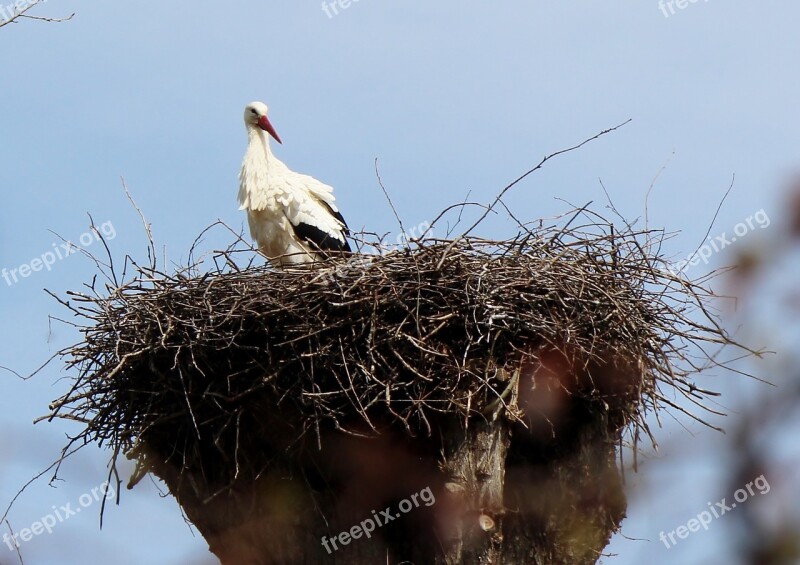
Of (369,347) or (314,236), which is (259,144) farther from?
(369,347)

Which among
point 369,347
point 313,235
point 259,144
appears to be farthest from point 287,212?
point 369,347

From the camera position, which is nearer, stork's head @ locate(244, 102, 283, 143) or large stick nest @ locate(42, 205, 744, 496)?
large stick nest @ locate(42, 205, 744, 496)

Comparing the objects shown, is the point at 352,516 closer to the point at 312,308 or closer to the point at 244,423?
the point at 244,423

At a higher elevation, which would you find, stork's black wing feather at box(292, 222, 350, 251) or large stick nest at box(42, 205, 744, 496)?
stork's black wing feather at box(292, 222, 350, 251)

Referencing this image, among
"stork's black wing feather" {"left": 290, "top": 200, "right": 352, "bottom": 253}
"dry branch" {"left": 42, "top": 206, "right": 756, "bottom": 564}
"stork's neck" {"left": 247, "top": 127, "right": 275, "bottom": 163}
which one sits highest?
"stork's neck" {"left": 247, "top": 127, "right": 275, "bottom": 163}

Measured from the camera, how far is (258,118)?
6742 millimetres

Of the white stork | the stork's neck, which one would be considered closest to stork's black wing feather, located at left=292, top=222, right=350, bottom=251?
the white stork

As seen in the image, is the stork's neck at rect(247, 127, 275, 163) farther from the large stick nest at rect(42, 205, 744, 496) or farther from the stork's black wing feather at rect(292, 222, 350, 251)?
the large stick nest at rect(42, 205, 744, 496)

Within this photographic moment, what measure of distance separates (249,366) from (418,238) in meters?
0.92

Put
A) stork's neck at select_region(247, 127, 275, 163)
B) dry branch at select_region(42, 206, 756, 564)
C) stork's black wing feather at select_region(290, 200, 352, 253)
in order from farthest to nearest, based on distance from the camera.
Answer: stork's neck at select_region(247, 127, 275, 163) < stork's black wing feather at select_region(290, 200, 352, 253) < dry branch at select_region(42, 206, 756, 564)

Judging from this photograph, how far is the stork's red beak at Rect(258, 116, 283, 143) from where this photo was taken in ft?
22.0

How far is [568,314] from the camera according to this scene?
14.4ft

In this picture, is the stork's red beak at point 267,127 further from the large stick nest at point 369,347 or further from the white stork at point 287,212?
the large stick nest at point 369,347

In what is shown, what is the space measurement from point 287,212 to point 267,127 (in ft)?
2.88
